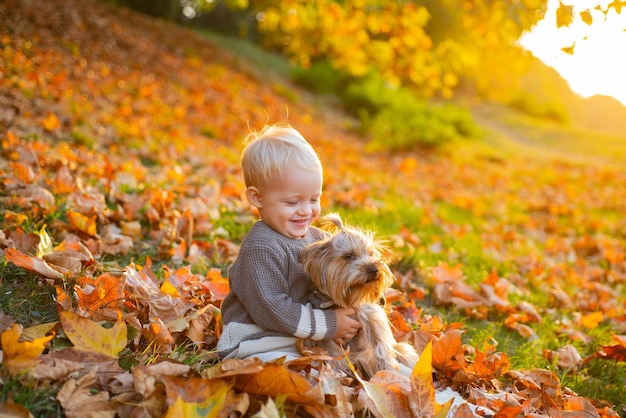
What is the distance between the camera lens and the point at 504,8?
6852 millimetres

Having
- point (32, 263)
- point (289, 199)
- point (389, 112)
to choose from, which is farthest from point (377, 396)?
point (389, 112)

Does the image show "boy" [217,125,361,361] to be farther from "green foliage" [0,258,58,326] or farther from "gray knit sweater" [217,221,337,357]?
"green foliage" [0,258,58,326]

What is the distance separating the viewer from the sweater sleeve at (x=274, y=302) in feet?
7.82

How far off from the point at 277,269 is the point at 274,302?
0.50ft

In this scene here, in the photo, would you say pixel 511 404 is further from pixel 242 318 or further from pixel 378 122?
pixel 378 122

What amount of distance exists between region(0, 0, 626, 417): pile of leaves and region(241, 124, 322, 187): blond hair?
43cm

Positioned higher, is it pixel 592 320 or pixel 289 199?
pixel 289 199

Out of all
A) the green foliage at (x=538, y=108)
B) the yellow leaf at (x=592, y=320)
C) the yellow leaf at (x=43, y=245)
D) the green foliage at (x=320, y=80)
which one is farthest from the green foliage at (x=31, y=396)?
the green foliage at (x=538, y=108)

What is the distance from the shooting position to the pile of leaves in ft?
6.84

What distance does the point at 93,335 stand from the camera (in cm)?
221

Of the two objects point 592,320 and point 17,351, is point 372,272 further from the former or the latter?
point 592,320

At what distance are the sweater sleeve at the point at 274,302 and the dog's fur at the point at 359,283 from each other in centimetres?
12

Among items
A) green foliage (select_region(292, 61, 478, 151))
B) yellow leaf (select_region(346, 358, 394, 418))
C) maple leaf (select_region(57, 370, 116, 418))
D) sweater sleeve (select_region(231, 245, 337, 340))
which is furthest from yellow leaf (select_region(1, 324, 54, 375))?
green foliage (select_region(292, 61, 478, 151))

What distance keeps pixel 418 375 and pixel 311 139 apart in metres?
10.0
